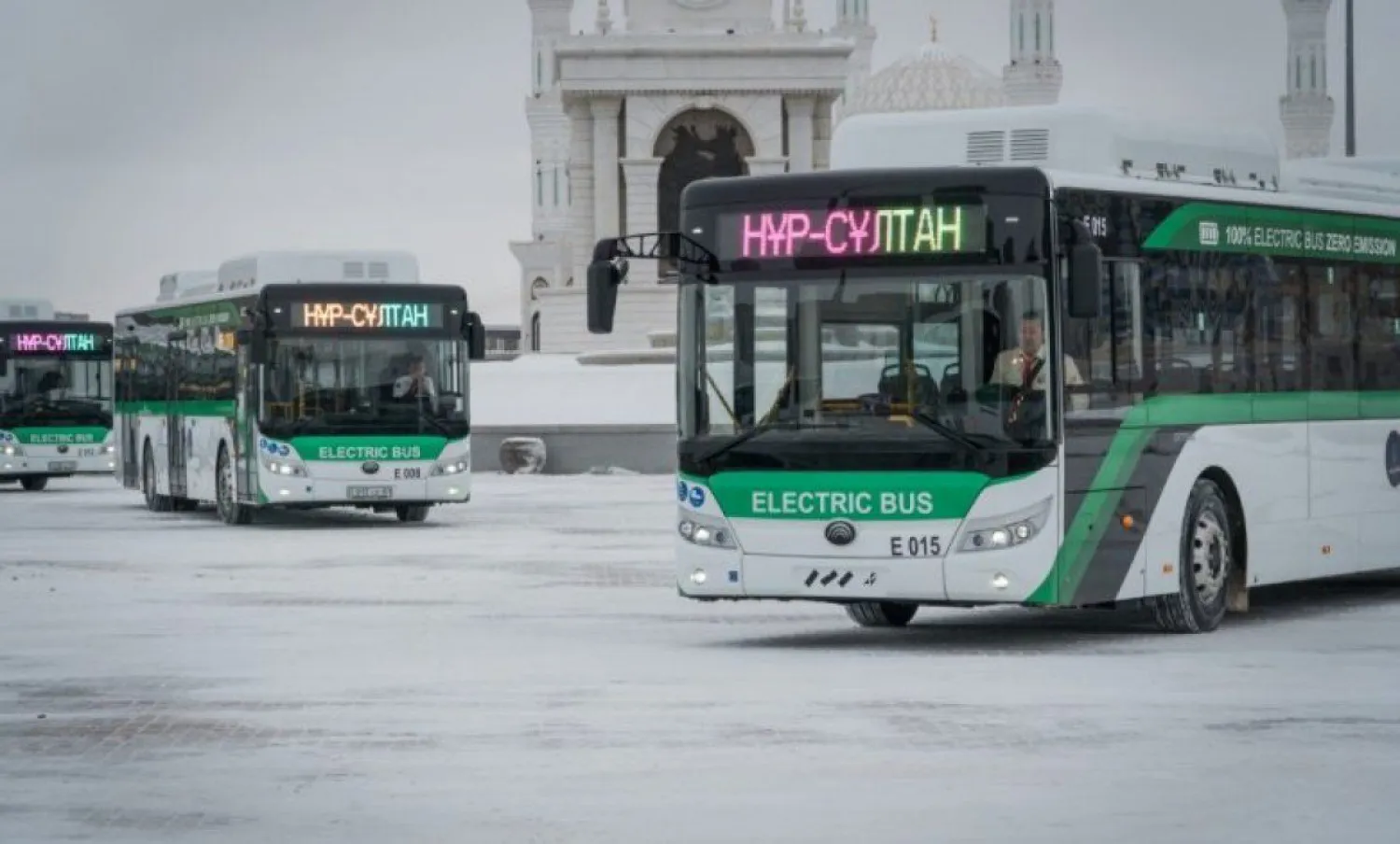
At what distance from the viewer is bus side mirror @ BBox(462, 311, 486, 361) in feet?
114

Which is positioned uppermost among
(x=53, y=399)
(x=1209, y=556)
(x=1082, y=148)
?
(x=1082, y=148)

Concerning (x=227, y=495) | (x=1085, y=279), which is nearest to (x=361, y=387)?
(x=227, y=495)

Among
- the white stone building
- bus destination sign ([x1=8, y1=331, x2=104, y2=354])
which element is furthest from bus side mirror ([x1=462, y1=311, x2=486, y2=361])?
the white stone building

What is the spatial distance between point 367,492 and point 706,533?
16.8 meters

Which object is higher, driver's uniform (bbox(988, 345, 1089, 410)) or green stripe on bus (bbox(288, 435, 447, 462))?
driver's uniform (bbox(988, 345, 1089, 410))

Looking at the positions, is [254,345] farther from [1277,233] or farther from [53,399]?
[53,399]

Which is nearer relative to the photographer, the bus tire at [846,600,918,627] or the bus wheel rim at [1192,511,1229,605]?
the bus wheel rim at [1192,511,1229,605]

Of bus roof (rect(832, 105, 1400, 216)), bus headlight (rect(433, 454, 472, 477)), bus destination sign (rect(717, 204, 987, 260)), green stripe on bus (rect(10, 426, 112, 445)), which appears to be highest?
bus roof (rect(832, 105, 1400, 216))

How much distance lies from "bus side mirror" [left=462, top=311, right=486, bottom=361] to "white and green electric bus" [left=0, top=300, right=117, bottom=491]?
17420 millimetres

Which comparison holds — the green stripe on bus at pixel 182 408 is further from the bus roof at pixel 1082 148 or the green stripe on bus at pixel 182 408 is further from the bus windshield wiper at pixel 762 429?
the bus windshield wiper at pixel 762 429

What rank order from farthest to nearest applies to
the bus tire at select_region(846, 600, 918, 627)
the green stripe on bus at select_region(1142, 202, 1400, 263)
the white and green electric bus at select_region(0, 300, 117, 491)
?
1. the white and green electric bus at select_region(0, 300, 117, 491)
2. the bus tire at select_region(846, 600, 918, 627)
3. the green stripe on bus at select_region(1142, 202, 1400, 263)

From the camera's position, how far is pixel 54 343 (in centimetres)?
5184

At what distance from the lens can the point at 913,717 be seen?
546 inches

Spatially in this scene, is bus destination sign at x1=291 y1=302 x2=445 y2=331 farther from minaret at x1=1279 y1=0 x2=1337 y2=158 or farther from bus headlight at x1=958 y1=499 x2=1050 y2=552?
minaret at x1=1279 y1=0 x2=1337 y2=158
